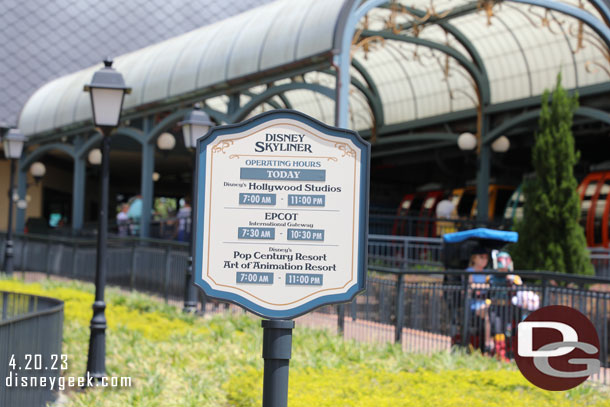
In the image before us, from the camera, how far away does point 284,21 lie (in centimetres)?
1961

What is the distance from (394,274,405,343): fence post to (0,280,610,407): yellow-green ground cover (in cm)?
37

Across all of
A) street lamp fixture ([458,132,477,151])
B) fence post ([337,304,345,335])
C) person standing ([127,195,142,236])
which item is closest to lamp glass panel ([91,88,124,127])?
fence post ([337,304,345,335])

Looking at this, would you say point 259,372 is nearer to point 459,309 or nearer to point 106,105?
point 459,309

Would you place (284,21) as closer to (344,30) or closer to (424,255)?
(344,30)

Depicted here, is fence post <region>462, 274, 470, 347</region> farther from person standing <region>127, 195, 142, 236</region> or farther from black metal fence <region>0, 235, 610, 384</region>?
person standing <region>127, 195, 142, 236</region>

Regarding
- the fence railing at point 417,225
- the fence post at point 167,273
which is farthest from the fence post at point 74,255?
the fence railing at point 417,225

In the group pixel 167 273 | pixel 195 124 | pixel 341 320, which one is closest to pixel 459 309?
pixel 341 320

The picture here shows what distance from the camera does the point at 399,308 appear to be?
469 inches

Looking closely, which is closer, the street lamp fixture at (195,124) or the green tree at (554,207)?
the street lamp fixture at (195,124)

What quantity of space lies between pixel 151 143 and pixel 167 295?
33.4 ft

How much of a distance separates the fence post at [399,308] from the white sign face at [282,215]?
7079 millimetres

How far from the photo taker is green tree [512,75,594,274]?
1816 centimetres

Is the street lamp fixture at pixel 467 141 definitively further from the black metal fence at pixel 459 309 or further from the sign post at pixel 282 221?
the sign post at pixel 282 221

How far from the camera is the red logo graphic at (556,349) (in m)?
5.75
